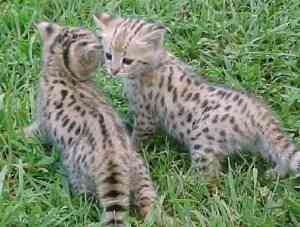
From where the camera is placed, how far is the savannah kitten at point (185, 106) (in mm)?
6445

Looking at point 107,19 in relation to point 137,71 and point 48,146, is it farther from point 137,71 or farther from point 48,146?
point 48,146

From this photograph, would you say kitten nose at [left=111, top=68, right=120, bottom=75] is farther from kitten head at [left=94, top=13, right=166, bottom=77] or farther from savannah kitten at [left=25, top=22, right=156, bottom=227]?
savannah kitten at [left=25, top=22, right=156, bottom=227]

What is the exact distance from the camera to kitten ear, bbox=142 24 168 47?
272 inches

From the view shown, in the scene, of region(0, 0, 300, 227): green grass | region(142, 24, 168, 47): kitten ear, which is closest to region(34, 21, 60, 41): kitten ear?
region(0, 0, 300, 227): green grass

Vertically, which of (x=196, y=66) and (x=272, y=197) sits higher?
(x=196, y=66)

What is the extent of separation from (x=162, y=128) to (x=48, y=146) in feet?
2.79

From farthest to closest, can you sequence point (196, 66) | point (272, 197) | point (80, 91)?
1. point (196, 66)
2. point (80, 91)
3. point (272, 197)

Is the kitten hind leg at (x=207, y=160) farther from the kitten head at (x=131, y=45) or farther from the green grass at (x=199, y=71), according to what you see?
the kitten head at (x=131, y=45)

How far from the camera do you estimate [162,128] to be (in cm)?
705

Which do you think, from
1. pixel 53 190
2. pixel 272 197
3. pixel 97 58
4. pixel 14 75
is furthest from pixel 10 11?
pixel 272 197

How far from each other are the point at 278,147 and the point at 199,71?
1386 millimetres

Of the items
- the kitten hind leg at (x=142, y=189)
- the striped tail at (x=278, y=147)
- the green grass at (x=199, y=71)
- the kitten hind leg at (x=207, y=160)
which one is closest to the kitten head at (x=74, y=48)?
the green grass at (x=199, y=71)

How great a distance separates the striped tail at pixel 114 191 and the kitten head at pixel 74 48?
39.7 inches

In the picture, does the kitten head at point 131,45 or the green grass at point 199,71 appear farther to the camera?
the kitten head at point 131,45
